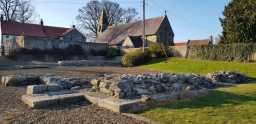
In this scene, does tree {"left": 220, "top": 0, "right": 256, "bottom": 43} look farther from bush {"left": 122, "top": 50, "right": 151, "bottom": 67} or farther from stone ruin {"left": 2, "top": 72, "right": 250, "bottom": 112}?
stone ruin {"left": 2, "top": 72, "right": 250, "bottom": 112}

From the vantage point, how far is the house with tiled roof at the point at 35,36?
3900 centimetres

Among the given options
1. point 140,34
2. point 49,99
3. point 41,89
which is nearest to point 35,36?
point 140,34

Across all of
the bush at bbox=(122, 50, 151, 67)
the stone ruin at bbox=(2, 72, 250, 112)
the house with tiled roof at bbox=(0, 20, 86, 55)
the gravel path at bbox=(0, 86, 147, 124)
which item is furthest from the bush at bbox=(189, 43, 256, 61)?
the gravel path at bbox=(0, 86, 147, 124)

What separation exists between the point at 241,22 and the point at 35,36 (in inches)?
1233

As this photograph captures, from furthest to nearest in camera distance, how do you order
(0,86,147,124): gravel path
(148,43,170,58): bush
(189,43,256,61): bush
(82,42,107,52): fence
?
1. (82,42,107,52): fence
2. (148,43,170,58): bush
3. (189,43,256,61): bush
4. (0,86,147,124): gravel path

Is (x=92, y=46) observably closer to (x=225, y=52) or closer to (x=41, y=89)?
(x=225, y=52)

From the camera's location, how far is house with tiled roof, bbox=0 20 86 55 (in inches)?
1535

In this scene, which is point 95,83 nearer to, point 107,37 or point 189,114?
point 189,114

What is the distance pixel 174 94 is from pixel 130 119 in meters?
2.40

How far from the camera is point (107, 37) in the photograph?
62156 mm

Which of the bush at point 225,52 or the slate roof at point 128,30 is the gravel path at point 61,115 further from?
the slate roof at point 128,30

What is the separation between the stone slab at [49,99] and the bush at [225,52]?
21.2 meters

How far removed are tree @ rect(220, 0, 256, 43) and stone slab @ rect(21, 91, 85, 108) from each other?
24.3 metres

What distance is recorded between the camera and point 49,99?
8695 millimetres
